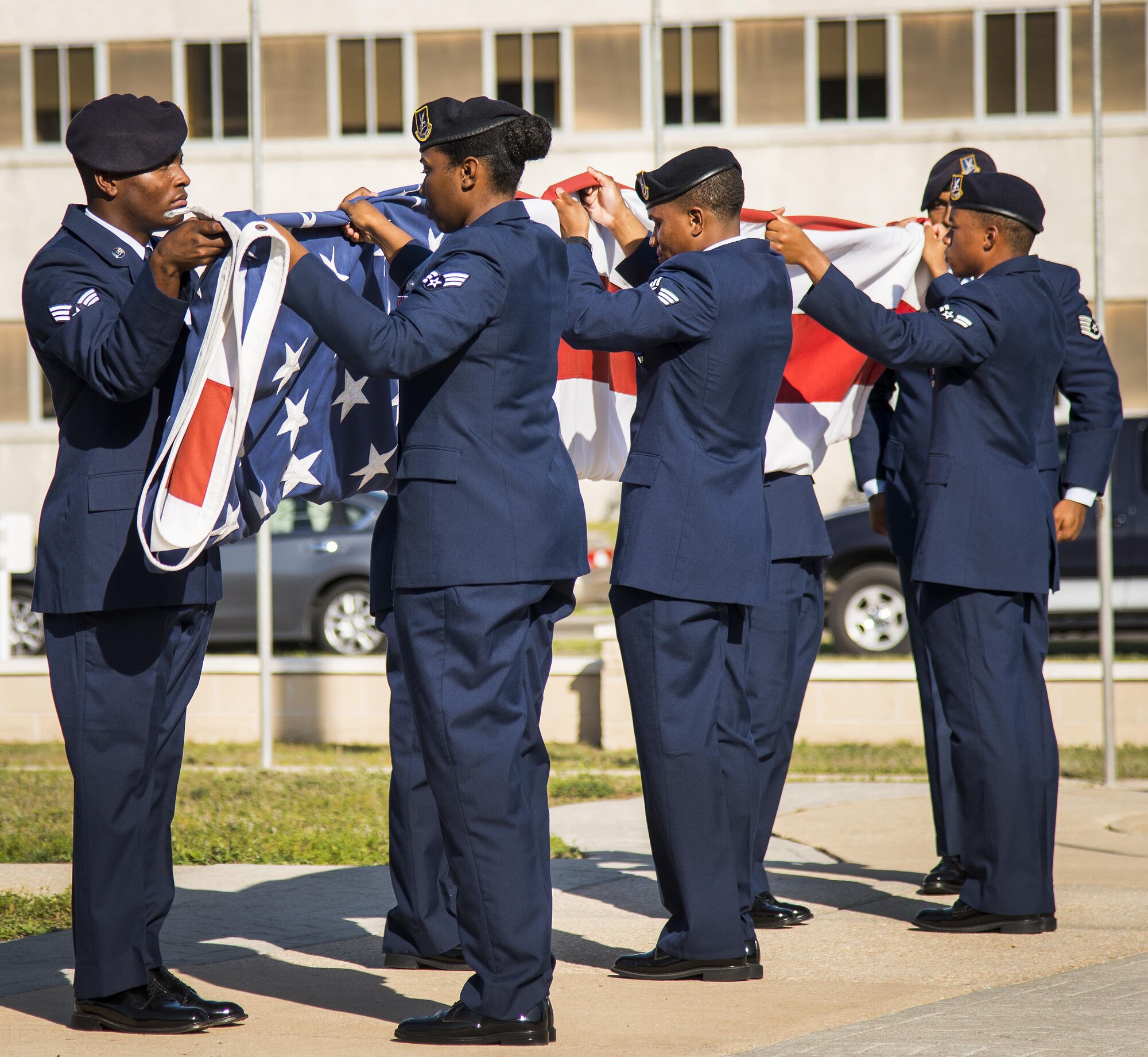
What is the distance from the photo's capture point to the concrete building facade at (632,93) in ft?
80.9

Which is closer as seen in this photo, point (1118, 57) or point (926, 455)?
point (926, 455)

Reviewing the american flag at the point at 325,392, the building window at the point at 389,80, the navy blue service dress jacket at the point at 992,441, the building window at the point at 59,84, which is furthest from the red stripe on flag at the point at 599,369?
the building window at the point at 59,84

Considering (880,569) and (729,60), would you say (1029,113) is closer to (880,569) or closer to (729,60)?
(729,60)

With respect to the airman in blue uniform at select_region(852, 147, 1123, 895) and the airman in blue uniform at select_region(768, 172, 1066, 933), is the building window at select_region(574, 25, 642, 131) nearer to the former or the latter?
the airman in blue uniform at select_region(852, 147, 1123, 895)

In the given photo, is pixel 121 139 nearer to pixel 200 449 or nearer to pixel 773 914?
pixel 200 449

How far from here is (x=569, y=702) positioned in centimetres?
981

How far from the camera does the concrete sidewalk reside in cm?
360

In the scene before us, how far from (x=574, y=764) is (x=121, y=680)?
5402mm

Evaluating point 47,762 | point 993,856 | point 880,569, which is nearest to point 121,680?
point 993,856

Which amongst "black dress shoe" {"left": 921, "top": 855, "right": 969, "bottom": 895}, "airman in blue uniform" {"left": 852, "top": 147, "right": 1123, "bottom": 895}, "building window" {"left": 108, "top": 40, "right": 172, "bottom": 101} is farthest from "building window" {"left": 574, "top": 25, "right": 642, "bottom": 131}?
"black dress shoe" {"left": 921, "top": 855, "right": 969, "bottom": 895}

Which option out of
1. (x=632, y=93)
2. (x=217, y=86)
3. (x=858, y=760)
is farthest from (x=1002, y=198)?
(x=217, y=86)

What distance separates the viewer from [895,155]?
2508 cm

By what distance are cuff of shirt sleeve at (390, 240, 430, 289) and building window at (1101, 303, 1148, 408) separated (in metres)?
22.5

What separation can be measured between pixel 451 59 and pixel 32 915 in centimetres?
2224
